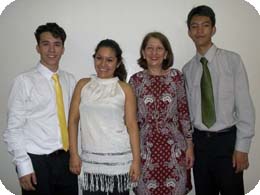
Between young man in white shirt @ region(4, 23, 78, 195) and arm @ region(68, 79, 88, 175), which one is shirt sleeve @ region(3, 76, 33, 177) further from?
arm @ region(68, 79, 88, 175)

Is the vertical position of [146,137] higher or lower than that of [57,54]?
lower

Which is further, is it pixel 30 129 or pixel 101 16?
pixel 101 16

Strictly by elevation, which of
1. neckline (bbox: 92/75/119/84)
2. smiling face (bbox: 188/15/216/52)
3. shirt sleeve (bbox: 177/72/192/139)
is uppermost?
smiling face (bbox: 188/15/216/52)

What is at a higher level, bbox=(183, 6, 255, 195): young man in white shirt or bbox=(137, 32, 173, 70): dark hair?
bbox=(137, 32, 173, 70): dark hair

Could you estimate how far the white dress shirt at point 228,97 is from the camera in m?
2.06

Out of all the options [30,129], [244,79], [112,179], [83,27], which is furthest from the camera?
[83,27]

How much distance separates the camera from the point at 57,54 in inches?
79.8

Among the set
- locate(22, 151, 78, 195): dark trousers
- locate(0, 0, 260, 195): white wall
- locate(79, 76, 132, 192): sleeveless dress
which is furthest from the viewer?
locate(0, 0, 260, 195): white wall

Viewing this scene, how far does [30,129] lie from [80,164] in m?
0.41

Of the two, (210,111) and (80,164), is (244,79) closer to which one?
(210,111)

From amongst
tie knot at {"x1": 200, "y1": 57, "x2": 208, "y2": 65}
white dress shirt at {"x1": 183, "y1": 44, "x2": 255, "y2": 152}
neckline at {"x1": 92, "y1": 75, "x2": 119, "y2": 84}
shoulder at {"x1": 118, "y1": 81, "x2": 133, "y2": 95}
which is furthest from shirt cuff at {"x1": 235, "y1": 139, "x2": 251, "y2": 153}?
neckline at {"x1": 92, "y1": 75, "x2": 119, "y2": 84}

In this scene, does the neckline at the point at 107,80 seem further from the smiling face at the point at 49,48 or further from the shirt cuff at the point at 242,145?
the shirt cuff at the point at 242,145

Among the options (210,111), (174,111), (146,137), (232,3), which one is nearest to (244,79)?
(210,111)

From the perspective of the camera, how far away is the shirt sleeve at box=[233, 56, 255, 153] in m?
2.04
